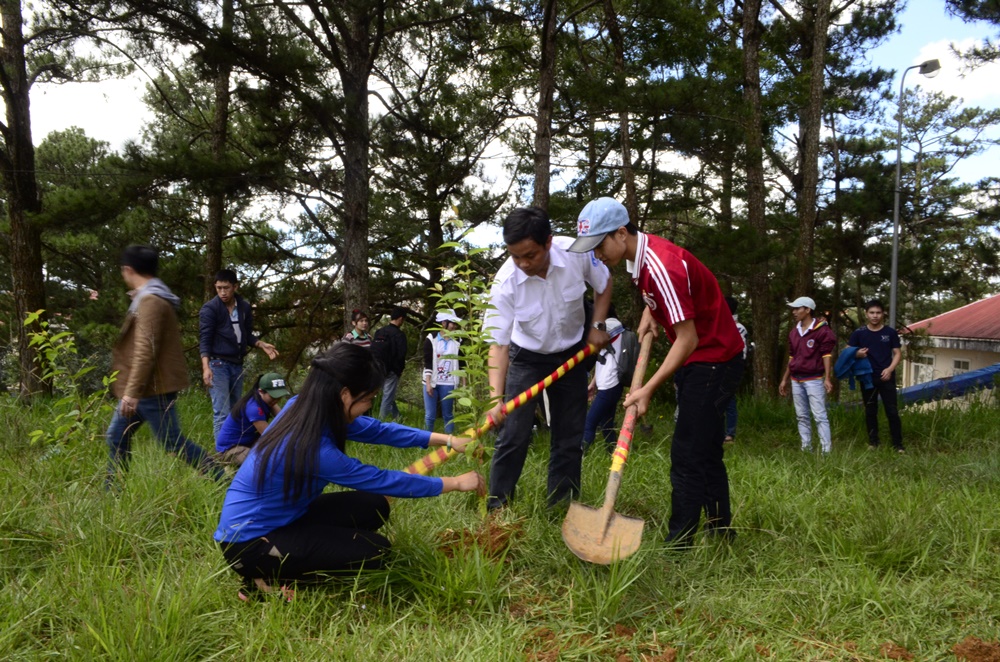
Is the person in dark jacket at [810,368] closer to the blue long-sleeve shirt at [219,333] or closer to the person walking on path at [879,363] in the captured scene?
the person walking on path at [879,363]

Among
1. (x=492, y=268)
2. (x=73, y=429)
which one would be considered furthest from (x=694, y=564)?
(x=492, y=268)

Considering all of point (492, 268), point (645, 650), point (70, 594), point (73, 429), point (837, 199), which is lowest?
point (645, 650)

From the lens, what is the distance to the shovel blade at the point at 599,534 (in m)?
2.88

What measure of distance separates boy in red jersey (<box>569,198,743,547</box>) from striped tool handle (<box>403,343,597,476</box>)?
18.6 inches

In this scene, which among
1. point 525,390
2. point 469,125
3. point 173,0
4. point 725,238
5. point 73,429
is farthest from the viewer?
point 469,125

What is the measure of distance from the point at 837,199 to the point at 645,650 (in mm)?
15955

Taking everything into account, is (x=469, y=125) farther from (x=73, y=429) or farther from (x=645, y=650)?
(x=645, y=650)

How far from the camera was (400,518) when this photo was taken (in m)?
3.32

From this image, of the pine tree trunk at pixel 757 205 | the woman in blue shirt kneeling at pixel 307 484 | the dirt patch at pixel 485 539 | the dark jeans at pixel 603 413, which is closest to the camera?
the woman in blue shirt kneeling at pixel 307 484

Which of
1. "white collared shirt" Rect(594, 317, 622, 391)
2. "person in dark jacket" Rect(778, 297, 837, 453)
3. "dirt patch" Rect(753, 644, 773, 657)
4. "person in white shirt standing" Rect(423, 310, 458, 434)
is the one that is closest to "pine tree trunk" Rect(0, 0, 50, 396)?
"person in white shirt standing" Rect(423, 310, 458, 434)

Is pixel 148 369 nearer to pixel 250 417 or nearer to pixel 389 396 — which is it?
pixel 250 417

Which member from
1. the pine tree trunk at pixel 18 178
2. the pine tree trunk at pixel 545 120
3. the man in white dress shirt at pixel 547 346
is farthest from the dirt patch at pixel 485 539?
the pine tree trunk at pixel 18 178

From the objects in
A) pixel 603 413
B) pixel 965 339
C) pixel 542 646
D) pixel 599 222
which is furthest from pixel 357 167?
pixel 965 339

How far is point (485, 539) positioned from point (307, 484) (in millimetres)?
813
